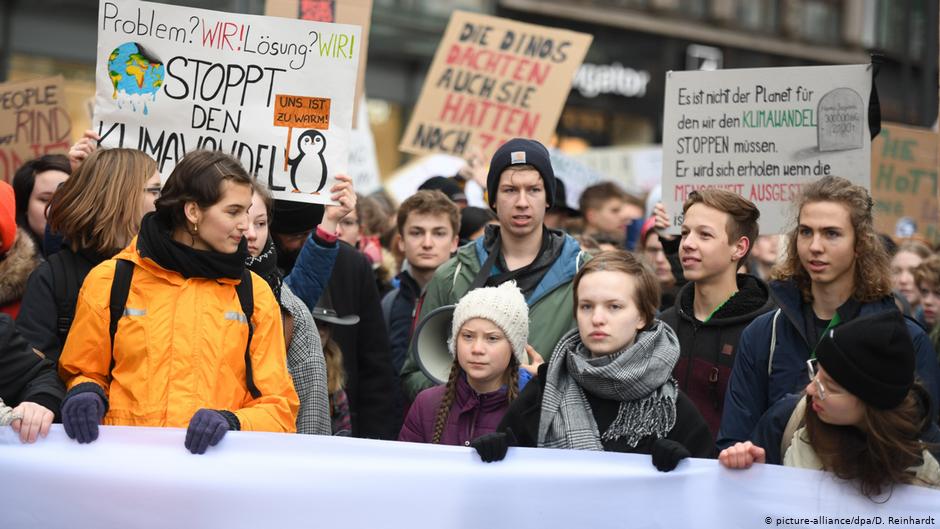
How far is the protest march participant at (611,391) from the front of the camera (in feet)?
13.3

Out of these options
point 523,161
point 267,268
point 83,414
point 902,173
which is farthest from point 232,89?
point 902,173

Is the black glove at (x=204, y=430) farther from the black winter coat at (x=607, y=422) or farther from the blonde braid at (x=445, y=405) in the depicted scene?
the blonde braid at (x=445, y=405)

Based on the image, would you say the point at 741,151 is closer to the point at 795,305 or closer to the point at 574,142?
the point at 795,305

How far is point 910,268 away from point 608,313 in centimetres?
471

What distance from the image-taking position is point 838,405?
3680 millimetres

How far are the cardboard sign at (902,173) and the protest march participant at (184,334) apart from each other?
20.8ft

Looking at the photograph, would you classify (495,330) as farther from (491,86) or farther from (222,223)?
(491,86)

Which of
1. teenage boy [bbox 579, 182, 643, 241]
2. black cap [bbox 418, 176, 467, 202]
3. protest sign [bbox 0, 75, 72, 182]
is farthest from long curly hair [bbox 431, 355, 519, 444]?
teenage boy [bbox 579, 182, 643, 241]

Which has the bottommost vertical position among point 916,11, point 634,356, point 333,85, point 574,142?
point 634,356

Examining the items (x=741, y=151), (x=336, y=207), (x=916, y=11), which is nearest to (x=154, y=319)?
(x=336, y=207)

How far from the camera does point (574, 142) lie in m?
23.4

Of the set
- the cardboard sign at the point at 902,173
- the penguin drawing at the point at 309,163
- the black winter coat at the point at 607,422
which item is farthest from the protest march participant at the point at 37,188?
the cardboard sign at the point at 902,173

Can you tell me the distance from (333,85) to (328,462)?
6.26 ft

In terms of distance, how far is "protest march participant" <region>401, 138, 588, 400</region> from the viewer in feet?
17.4
